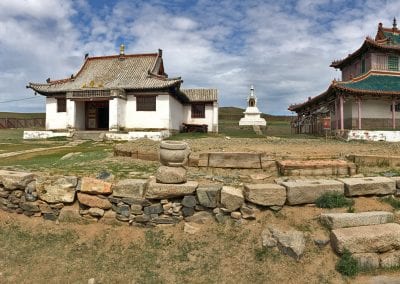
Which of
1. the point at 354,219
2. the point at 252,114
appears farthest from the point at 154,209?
the point at 252,114

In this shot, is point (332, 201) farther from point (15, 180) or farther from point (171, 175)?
point (15, 180)

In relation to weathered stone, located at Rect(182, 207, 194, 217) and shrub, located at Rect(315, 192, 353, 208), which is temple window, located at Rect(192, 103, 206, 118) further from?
shrub, located at Rect(315, 192, 353, 208)

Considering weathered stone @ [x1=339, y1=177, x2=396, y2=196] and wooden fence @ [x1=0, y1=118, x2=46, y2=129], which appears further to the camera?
wooden fence @ [x1=0, y1=118, x2=46, y2=129]

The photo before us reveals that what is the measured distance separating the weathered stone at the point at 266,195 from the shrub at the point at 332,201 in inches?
27.3

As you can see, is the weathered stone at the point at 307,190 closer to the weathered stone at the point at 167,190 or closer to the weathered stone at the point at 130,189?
the weathered stone at the point at 167,190

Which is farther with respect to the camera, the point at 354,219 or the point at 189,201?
the point at 189,201

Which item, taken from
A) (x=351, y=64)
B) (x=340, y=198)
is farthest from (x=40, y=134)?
(x=351, y=64)

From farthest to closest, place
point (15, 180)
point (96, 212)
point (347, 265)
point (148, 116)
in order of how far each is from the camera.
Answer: point (148, 116), point (15, 180), point (96, 212), point (347, 265)

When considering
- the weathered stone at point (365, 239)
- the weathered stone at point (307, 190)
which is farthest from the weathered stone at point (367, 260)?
the weathered stone at point (307, 190)

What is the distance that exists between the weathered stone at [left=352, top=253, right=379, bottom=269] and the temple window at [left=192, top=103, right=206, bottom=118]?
23.8 meters

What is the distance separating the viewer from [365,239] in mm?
4480

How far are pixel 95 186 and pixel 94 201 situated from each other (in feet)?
0.98

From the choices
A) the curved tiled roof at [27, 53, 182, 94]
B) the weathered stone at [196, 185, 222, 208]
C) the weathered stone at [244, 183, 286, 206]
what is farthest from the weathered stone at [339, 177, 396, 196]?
the curved tiled roof at [27, 53, 182, 94]

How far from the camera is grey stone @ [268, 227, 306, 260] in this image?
455 centimetres
